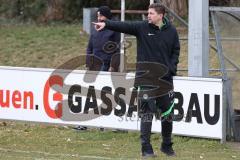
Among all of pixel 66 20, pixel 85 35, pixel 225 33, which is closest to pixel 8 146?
pixel 225 33

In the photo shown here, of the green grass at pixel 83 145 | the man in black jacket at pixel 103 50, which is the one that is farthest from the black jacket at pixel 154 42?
the man in black jacket at pixel 103 50

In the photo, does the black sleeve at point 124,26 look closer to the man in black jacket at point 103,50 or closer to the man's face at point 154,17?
the man's face at point 154,17

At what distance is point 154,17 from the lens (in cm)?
1066

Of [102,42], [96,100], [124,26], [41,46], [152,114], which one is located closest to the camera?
[124,26]

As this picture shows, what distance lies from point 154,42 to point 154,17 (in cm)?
32

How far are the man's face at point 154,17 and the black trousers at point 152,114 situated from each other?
0.98 metres

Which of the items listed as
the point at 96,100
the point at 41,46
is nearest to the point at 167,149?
the point at 96,100

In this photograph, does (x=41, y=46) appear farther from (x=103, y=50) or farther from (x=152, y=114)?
(x=152, y=114)

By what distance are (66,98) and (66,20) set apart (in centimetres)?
1578

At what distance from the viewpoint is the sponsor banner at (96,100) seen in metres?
12.7

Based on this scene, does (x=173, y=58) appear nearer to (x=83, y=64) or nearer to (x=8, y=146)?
(x=8, y=146)

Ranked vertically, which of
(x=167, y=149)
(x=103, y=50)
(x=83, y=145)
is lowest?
(x=83, y=145)

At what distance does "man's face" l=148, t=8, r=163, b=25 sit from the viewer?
34.9ft

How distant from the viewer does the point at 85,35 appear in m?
25.9
